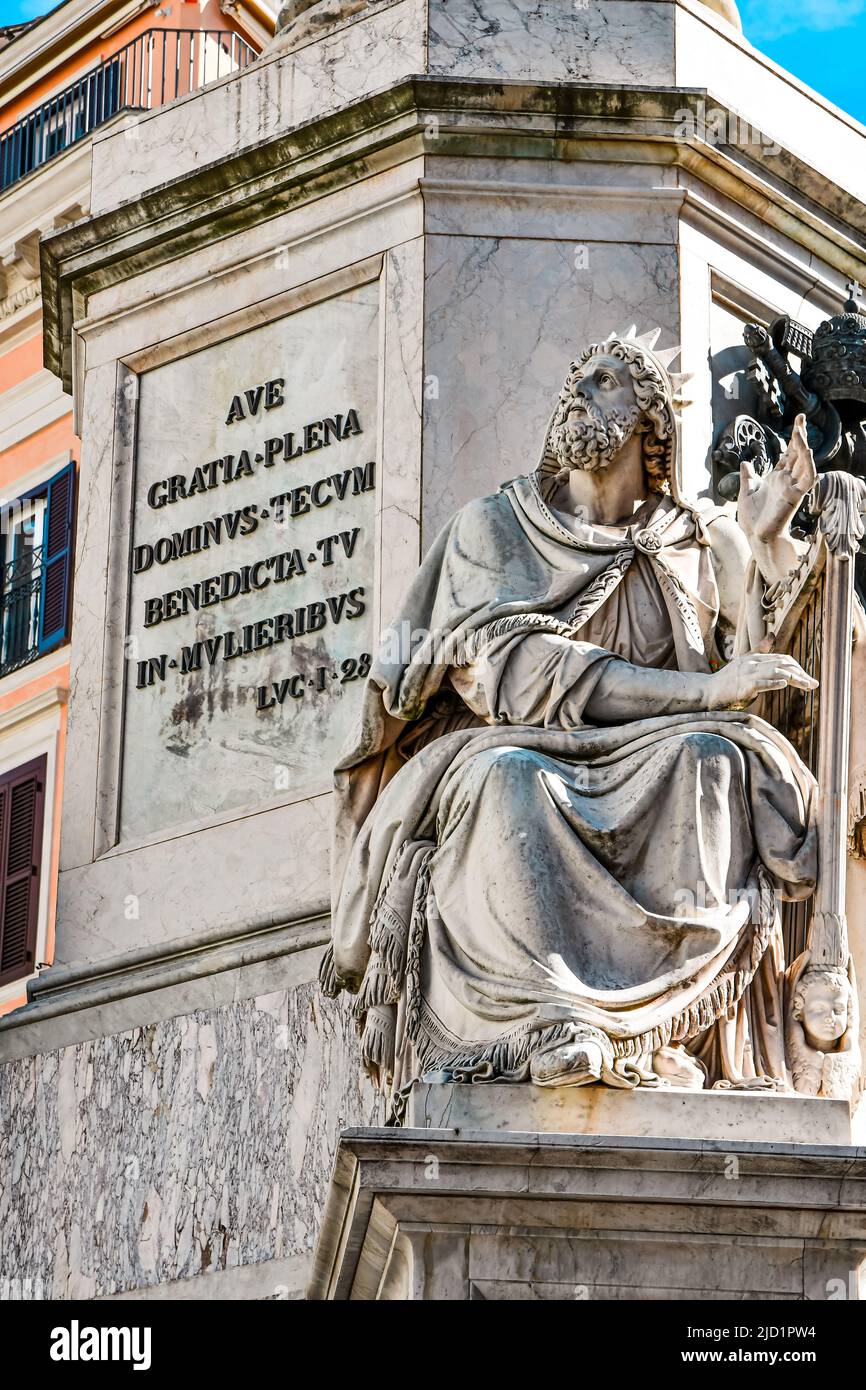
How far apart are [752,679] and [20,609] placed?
10.4 m

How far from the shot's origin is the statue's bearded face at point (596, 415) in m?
11.4

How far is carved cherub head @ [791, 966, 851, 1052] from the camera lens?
34.2ft

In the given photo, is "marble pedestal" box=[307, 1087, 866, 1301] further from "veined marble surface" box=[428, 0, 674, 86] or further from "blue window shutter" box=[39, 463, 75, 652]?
"blue window shutter" box=[39, 463, 75, 652]

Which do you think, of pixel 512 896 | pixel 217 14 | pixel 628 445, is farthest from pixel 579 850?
pixel 217 14

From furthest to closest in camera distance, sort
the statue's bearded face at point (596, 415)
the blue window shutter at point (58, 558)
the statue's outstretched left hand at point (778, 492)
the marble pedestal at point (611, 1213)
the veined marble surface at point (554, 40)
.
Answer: the blue window shutter at point (58, 558) → the veined marble surface at point (554, 40) → the statue's bearded face at point (596, 415) → the statue's outstretched left hand at point (778, 492) → the marble pedestal at point (611, 1213)

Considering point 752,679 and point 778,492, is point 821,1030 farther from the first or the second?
point 778,492

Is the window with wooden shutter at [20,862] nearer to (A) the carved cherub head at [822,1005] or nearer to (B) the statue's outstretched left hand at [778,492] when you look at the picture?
(B) the statue's outstretched left hand at [778,492]

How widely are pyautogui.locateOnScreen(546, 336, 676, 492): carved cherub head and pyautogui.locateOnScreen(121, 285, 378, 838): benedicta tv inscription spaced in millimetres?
1880

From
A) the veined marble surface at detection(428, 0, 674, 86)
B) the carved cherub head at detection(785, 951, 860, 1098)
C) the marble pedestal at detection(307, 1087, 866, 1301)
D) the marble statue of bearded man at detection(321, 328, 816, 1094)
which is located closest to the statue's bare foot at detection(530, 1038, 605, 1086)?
the marble statue of bearded man at detection(321, 328, 816, 1094)

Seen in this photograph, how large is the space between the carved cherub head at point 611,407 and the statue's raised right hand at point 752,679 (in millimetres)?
999

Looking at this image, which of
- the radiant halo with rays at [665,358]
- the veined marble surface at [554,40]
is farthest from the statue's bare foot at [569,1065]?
the veined marble surface at [554,40]

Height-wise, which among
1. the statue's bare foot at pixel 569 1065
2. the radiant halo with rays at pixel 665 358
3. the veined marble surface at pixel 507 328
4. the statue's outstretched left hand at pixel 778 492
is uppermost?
the veined marble surface at pixel 507 328

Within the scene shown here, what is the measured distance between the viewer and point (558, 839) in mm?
10375
